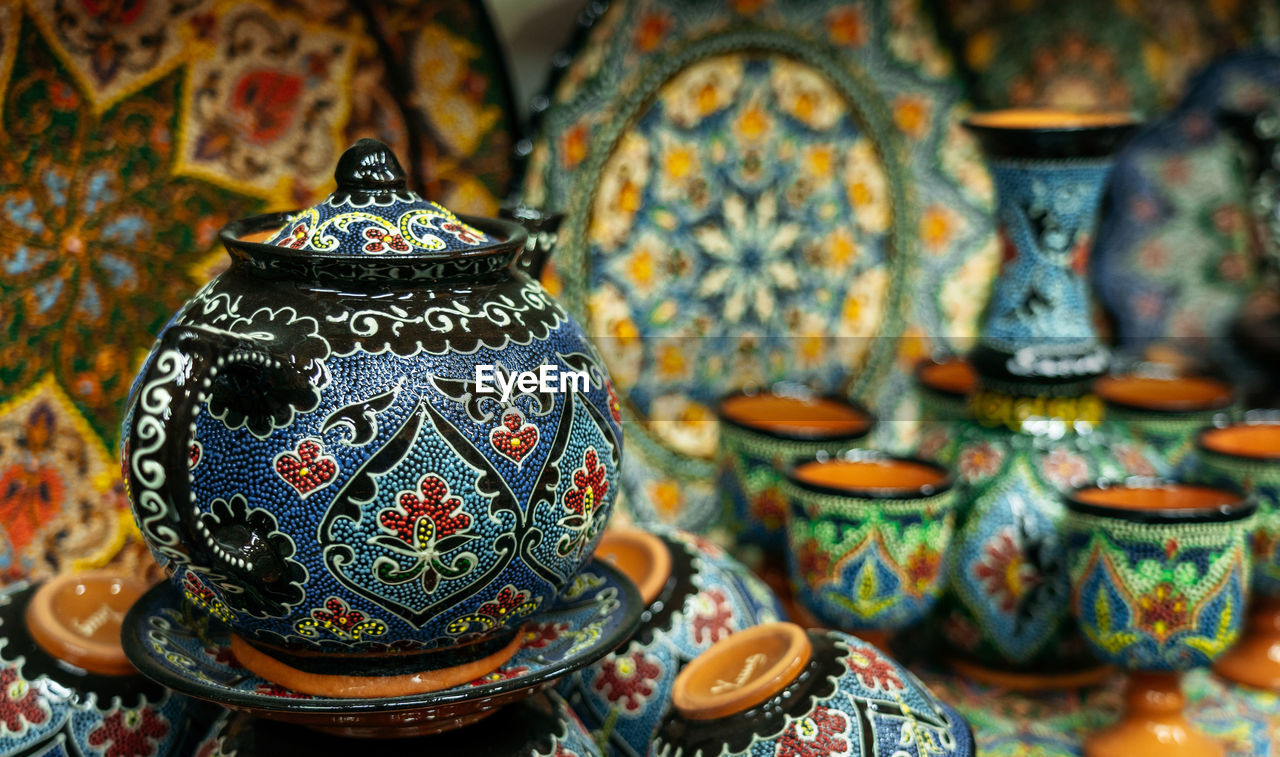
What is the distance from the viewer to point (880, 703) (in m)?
0.98

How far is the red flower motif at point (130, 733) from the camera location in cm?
100

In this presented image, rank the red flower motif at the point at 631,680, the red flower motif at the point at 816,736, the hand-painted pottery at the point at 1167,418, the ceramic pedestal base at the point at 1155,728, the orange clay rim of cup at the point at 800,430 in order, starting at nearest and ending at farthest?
the red flower motif at the point at 816,736
the red flower motif at the point at 631,680
the ceramic pedestal base at the point at 1155,728
the orange clay rim of cup at the point at 800,430
the hand-painted pottery at the point at 1167,418

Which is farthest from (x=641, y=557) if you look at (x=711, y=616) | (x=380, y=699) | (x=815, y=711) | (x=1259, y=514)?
(x=1259, y=514)

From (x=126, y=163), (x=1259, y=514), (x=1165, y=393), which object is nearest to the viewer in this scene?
(x=126, y=163)

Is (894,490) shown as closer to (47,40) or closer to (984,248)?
(984,248)

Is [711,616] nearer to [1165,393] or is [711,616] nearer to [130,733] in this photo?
[130,733]

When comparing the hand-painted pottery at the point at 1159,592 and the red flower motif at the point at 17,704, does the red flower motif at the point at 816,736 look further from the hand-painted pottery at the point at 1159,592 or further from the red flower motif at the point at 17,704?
the red flower motif at the point at 17,704

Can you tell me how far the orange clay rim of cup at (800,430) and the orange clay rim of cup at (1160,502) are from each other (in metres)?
0.24

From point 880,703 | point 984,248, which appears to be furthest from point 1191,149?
point 880,703

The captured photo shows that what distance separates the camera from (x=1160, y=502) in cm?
133

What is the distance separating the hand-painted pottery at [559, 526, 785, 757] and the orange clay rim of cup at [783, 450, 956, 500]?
0.38ft

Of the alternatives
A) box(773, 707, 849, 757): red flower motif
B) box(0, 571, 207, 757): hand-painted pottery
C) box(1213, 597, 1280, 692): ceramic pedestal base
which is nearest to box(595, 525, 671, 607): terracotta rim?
box(773, 707, 849, 757): red flower motif

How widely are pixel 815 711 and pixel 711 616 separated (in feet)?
0.81

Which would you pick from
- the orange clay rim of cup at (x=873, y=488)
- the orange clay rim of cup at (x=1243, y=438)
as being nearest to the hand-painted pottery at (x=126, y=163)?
the orange clay rim of cup at (x=873, y=488)
